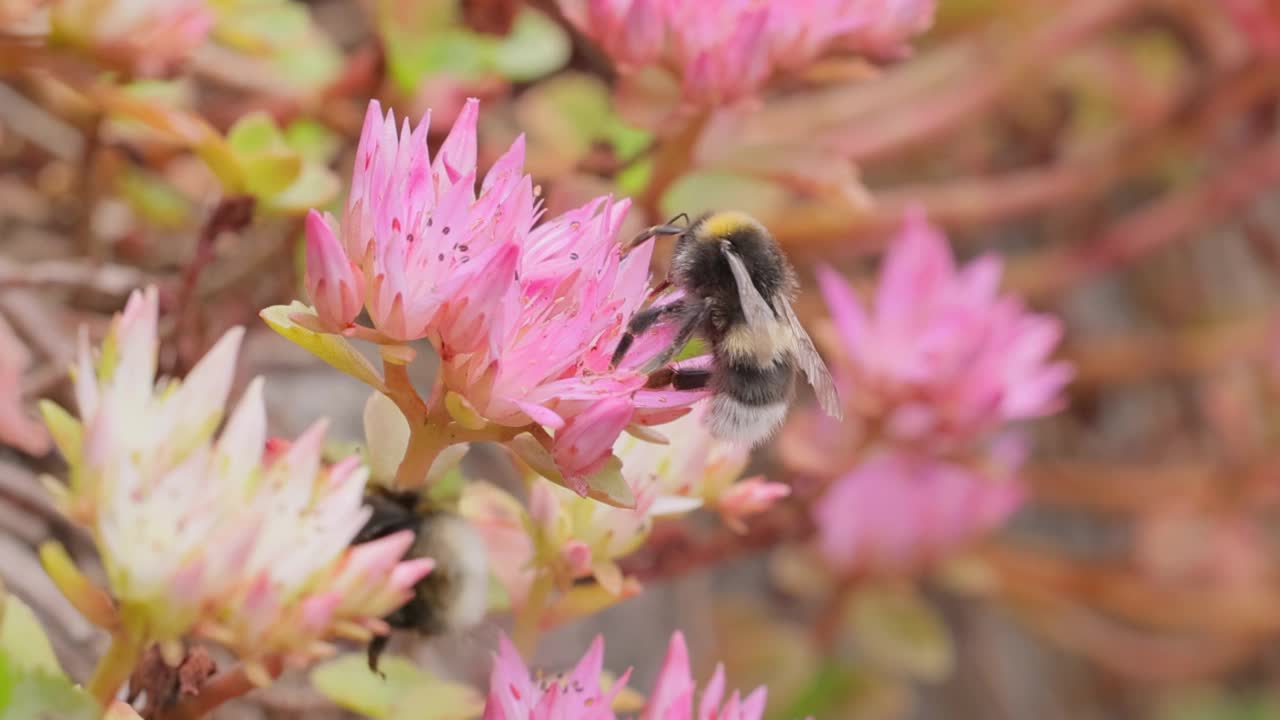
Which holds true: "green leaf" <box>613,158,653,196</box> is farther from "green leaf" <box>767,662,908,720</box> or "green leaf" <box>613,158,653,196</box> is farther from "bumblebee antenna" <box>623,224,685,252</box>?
"green leaf" <box>767,662,908,720</box>

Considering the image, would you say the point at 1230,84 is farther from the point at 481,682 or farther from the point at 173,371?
the point at 173,371

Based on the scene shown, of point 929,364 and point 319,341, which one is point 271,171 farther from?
point 929,364

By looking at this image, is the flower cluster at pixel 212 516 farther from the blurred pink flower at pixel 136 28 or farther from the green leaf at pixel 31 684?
the blurred pink flower at pixel 136 28

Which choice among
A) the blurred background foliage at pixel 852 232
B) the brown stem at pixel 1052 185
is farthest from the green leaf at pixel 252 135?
the brown stem at pixel 1052 185

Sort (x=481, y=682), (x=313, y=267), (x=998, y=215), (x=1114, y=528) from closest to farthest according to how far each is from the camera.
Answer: (x=313, y=267) < (x=481, y=682) < (x=998, y=215) < (x=1114, y=528)

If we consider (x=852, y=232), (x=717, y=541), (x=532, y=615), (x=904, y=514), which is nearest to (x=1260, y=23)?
(x=852, y=232)

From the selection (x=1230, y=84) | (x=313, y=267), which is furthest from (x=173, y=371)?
(x=1230, y=84)
